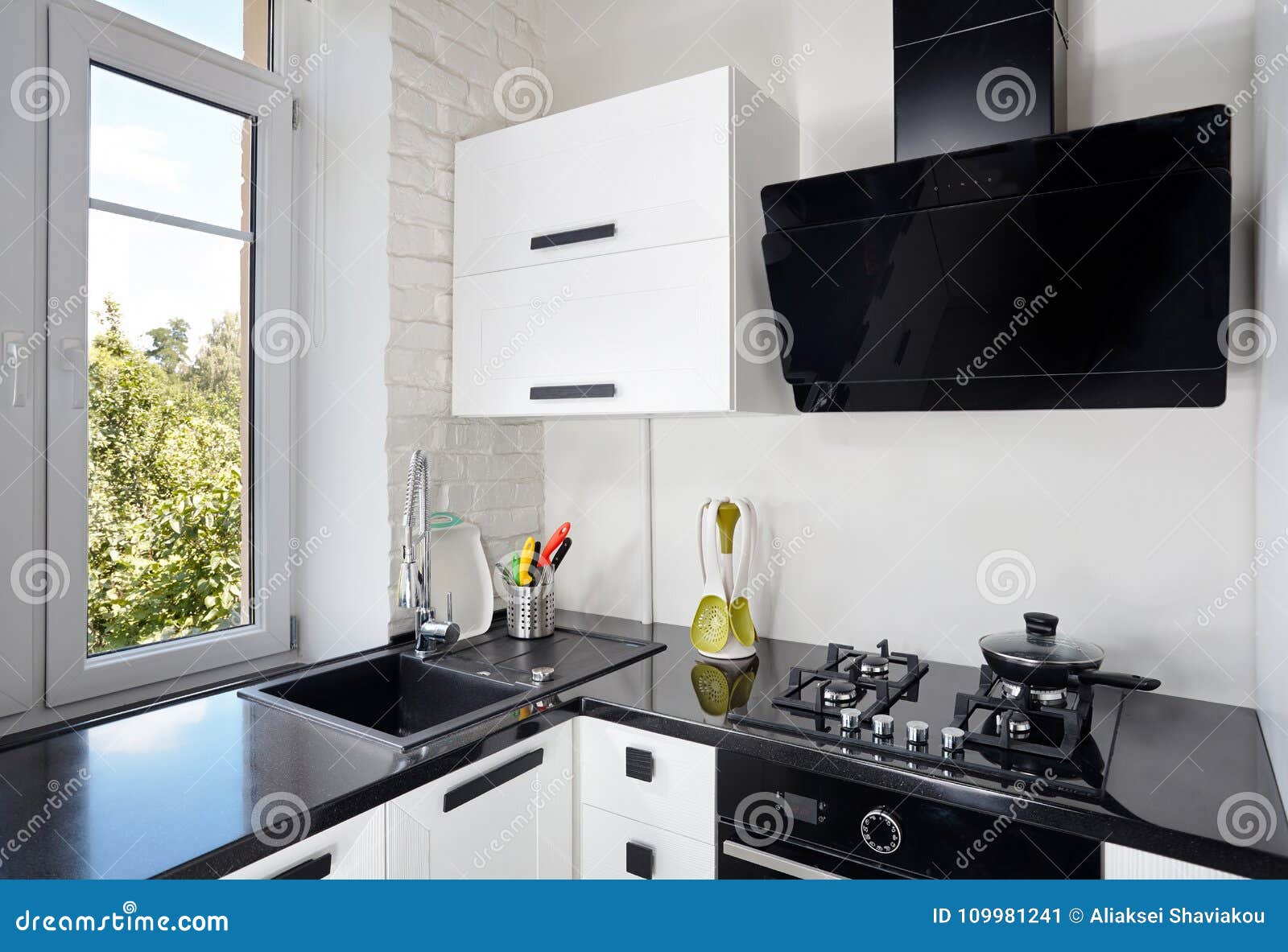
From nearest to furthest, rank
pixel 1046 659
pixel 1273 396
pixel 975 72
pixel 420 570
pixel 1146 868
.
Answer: pixel 1146 868
pixel 1273 396
pixel 1046 659
pixel 975 72
pixel 420 570

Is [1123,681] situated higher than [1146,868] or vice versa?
[1123,681]

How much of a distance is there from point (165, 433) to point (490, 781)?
3.25 ft

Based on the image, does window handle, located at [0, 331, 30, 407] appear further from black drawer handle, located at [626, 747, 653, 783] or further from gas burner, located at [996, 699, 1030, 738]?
gas burner, located at [996, 699, 1030, 738]

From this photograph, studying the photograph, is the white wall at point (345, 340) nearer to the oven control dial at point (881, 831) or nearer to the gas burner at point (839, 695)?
the gas burner at point (839, 695)

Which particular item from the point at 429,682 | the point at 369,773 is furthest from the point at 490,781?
the point at 429,682

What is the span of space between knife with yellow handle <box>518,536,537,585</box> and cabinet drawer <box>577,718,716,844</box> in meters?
0.50

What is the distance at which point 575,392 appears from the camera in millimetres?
1750

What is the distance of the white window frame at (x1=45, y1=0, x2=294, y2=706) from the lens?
1.49m

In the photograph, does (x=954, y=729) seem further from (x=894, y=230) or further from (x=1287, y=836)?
(x=894, y=230)

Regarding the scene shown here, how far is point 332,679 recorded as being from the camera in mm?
1664

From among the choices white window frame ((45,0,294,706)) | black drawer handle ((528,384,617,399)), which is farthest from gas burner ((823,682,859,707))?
white window frame ((45,0,294,706))

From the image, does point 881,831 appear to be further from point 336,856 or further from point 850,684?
point 336,856

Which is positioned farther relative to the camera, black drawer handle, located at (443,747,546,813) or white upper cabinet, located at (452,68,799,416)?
white upper cabinet, located at (452,68,799,416)
